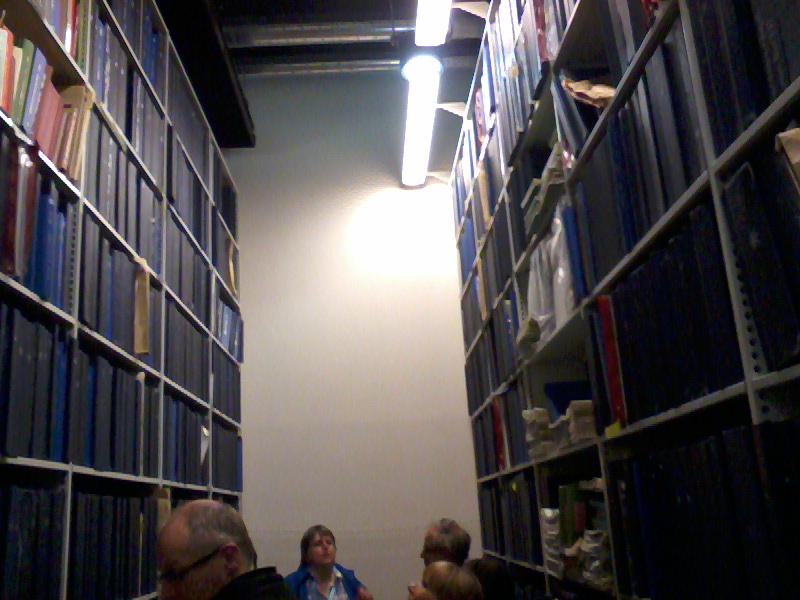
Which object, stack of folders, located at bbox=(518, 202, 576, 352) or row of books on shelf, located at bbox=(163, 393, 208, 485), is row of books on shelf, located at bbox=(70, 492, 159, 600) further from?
stack of folders, located at bbox=(518, 202, 576, 352)

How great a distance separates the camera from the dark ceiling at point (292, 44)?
12.9ft

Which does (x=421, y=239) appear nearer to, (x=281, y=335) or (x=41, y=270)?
(x=281, y=335)

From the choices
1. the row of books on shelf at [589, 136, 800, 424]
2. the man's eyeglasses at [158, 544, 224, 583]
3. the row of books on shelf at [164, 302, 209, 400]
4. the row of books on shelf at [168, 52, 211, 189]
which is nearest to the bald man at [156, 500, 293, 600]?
the man's eyeglasses at [158, 544, 224, 583]

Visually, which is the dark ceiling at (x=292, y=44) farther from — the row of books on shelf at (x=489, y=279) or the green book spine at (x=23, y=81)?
the green book spine at (x=23, y=81)

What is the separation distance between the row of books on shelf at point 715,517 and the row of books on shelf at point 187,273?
A: 195 centimetres

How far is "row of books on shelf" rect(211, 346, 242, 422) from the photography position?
374cm

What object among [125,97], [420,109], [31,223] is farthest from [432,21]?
[31,223]

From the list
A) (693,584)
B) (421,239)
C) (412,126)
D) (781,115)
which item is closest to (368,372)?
(421,239)

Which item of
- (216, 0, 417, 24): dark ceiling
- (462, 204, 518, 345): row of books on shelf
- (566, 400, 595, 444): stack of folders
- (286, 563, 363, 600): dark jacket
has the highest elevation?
(216, 0, 417, 24): dark ceiling

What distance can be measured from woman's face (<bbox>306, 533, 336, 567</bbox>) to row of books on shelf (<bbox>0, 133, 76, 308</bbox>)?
75.5 inches

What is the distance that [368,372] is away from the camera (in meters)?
4.41

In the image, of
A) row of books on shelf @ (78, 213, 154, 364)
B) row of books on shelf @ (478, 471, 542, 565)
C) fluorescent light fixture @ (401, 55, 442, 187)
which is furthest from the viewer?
fluorescent light fixture @ (401, 55, 442, 187)

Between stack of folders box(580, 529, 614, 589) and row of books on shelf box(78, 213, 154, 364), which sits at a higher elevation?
row of books on shelf box(78, 213, 154, 364)

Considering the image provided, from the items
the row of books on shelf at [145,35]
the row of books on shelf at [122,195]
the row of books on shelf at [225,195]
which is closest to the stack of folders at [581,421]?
the row of books on shelf at [122,195]
